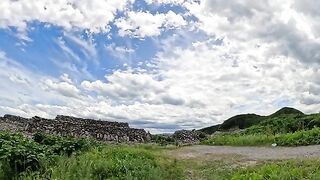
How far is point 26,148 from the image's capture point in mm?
11078

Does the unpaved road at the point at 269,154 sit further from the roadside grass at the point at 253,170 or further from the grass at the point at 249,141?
the grass at the point at 249,141

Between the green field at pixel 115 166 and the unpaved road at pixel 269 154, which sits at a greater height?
the unpaved road at pixel 269 154

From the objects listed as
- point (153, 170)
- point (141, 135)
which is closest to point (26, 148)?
point (153, 170)

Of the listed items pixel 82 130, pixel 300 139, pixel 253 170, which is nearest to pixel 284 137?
pixel 300 139

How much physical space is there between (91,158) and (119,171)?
4.95 ft

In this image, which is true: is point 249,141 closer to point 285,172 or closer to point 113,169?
point 113,169

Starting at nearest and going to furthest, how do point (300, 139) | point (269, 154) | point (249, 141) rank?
point (269, 154) → point (300, 139) → point (249, 141)

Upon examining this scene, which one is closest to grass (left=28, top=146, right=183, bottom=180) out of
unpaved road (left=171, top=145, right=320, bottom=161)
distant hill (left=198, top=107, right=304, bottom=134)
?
unpaved road (left=171, top=145, right=320, bottom=161)

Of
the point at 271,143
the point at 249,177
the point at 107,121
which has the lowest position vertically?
the point at 249,177

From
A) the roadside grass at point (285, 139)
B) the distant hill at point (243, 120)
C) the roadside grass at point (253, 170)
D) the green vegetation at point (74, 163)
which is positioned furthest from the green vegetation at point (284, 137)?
the distant hill at point (243, 120)

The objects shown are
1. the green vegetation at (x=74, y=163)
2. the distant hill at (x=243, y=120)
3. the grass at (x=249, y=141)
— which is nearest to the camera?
the green vegetation at (x=74, y=163)

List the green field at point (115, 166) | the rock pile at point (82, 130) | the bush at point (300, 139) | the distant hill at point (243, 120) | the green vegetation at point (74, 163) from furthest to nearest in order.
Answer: the distant hill at point (243, 120)
the rock pile at point (82, 130)
the bush at point (300, 139)
the green vegetation at point (74, 163)
the green field at point (115, 166)

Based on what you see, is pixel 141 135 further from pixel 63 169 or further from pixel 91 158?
pixel 63 169

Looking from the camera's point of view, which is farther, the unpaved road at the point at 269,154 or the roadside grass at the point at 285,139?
the roadside grass at the point at 285,139
